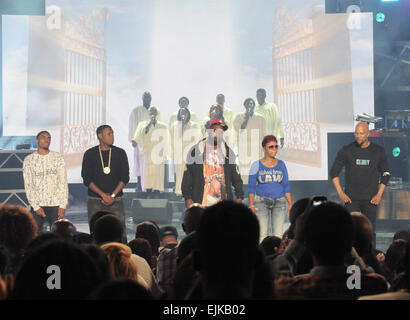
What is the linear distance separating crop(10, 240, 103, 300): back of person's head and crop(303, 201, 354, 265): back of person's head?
1.02m

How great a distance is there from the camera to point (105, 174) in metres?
6.60

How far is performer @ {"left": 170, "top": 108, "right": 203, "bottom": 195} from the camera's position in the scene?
1119 centimetres

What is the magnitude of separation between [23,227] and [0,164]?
7547mm

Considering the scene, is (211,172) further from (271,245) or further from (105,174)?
(271,245)

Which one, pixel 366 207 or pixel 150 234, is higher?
pixel 366 207

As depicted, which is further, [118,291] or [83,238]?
[83,238]

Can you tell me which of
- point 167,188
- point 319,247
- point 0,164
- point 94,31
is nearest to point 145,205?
point 167,188

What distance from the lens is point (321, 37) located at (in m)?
11.4

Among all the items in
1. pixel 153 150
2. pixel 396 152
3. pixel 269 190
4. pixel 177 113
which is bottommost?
pixel 269 190

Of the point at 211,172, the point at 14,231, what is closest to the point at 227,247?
the point at 14,231

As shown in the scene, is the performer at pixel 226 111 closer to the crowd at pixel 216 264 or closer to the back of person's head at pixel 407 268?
the crowd at pixel 216 264

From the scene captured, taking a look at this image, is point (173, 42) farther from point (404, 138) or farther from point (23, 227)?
point (23, 227)

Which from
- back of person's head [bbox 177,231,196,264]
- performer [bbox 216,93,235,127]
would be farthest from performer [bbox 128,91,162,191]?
back of person's head [bbox 177,231,196,264]

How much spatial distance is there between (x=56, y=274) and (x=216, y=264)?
1.52 ft
